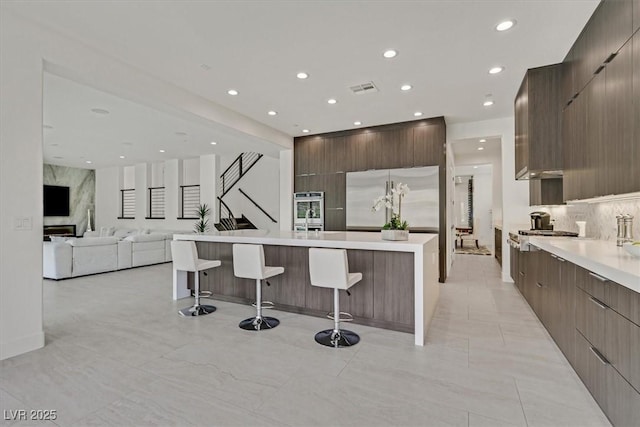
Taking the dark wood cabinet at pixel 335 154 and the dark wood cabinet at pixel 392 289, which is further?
the dark wood cabinet at pixel 335 154

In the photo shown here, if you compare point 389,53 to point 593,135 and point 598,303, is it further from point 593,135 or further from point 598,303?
point 598,303

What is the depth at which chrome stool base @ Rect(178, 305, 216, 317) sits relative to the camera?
3.80m

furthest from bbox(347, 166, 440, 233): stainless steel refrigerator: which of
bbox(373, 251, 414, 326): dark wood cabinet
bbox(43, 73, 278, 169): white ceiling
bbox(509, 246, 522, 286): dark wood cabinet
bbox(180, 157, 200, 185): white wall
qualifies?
bbox(180, 157, 200, 185): white wall

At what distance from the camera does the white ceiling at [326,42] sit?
103 inches

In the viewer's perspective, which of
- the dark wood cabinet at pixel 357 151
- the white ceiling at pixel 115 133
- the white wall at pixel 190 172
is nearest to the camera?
the white ceiling at pixel 115 133

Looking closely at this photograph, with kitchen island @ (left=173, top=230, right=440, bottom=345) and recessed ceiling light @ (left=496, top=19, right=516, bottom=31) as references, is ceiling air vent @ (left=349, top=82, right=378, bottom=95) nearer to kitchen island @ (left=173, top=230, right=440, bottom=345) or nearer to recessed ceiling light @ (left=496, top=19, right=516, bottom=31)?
recessed ceiling light @ (left=496, top=19, right=516, bottom=31)

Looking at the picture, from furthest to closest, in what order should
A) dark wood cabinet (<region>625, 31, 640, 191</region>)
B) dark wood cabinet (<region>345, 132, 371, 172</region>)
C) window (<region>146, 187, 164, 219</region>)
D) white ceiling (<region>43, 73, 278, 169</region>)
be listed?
1. window (<region>146, 187, 164, 219</region>)
2. dark wood cabinet (<region>345, 132, 371, 172</region>)
3. white ceiling (<region>43, 73, 278, 169</region>)
4. dark wood cabinet (<region>625, 31, 640, 191</region>)

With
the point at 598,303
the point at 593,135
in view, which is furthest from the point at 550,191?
the point at 598,303

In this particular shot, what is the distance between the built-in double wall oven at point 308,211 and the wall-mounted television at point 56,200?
9501 millimetres

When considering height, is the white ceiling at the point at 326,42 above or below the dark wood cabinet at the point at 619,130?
above

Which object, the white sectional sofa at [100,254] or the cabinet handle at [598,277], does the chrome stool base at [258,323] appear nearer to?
the cabinet handle at [598,277]

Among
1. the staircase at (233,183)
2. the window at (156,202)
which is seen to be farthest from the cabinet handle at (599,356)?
the window at (156,202)

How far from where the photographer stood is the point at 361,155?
623 cm

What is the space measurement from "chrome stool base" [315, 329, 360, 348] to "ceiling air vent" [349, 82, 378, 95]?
312 centimetres
